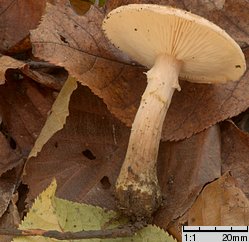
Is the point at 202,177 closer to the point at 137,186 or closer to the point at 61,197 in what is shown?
the point at 137,186

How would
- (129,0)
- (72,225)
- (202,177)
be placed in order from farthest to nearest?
(129,0) → (202,177) → (72,225)

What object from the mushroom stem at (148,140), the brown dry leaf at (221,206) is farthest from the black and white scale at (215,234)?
the mushroom stem at (148,140)

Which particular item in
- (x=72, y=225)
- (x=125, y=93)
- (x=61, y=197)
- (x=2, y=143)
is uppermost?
(x=125, y=93)

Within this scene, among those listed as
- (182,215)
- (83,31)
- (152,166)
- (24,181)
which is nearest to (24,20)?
(83,31)

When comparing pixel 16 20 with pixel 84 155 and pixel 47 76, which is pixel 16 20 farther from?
pixel 84 155

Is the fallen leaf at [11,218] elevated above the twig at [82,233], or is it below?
above

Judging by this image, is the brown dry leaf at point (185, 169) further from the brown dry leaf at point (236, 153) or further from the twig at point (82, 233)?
the twig at point (82, 233)

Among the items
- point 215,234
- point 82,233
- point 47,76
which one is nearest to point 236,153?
point 215,234
